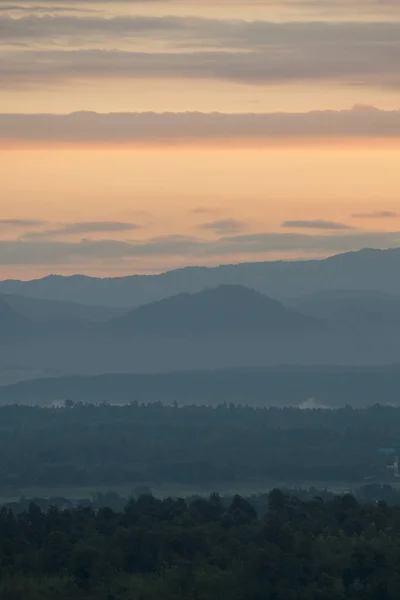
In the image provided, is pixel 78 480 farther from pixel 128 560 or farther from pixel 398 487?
pixel 128 560

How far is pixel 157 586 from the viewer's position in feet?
248

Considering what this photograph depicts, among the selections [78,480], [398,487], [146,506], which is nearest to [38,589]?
[146,506]

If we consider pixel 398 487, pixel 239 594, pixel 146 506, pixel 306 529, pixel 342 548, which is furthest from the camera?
pixel 398 487

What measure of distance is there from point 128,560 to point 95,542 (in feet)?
7.03

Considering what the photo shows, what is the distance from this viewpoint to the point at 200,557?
264 ft

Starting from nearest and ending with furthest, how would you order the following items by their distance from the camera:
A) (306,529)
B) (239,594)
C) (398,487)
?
1. (239,594)
2. (306,529)
3. (398,487)

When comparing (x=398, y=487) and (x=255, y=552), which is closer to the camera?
(x=255, y=552)

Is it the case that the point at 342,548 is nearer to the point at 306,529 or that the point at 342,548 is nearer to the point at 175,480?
Answer: the point at 306,529

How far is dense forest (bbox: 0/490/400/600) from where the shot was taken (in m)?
75.2

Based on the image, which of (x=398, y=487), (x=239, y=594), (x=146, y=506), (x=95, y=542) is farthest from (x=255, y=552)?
(x=398, y=487)

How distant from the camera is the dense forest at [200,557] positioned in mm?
75188

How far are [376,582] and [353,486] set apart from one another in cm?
10870

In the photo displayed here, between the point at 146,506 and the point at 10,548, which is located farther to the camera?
the point at 146,506

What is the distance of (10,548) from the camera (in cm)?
8319
